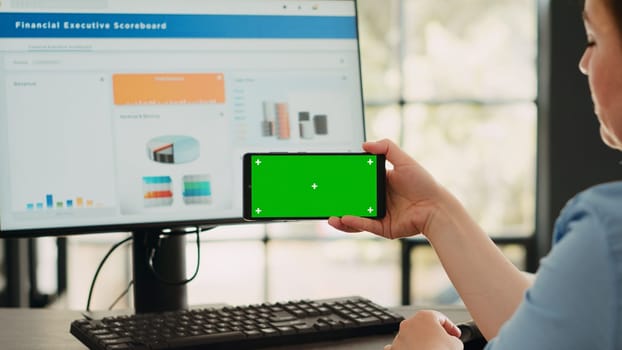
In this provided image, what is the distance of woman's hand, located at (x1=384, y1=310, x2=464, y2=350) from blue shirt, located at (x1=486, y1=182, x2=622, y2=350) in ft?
0.98

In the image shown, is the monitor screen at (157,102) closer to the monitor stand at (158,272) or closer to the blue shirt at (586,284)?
the monitor stand at (158,272)

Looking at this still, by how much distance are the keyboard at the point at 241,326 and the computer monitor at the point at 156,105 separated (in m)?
0.16

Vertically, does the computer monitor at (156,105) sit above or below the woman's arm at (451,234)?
above

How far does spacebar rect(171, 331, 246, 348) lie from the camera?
106 centimetres

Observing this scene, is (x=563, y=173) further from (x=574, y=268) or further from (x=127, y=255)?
(x=574, y=268)

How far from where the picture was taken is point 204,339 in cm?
107

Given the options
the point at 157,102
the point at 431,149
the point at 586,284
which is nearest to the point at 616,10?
the point at 586,284

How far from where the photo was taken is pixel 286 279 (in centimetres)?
346

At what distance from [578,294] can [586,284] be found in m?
0.01

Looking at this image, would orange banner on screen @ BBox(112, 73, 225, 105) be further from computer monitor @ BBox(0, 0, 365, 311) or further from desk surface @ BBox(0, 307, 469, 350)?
desk surface @ BBox(0, 307, 469, 350)

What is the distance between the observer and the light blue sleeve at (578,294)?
2.23 ft

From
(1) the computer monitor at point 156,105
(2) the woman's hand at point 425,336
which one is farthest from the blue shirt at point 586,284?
(1) the computer monitor at point 156,105

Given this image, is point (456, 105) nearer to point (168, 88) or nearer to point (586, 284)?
point (168, 88)

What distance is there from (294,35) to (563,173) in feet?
6.98
